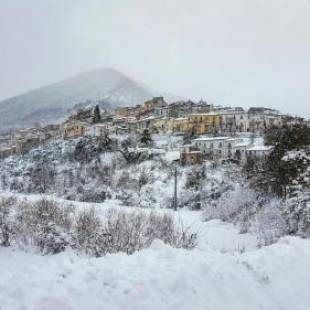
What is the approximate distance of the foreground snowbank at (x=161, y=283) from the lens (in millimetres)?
6961

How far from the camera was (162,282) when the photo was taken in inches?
307

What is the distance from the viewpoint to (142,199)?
169ft

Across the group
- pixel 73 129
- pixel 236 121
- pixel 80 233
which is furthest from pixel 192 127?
pixel 80 233

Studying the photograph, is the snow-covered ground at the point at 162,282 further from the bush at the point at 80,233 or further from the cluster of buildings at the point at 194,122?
the cluster of buildings at the point at 194,122

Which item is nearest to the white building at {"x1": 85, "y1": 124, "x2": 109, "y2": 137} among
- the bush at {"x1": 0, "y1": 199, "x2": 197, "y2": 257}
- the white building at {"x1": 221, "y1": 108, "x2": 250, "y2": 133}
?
the white building at {"x1": 221, "y1": 108, "x2": 250, "y2": 133}

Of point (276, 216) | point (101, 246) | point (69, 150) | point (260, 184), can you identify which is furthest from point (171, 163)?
point (101, 246)

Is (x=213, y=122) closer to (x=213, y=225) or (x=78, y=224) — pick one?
(x=213, y=225)

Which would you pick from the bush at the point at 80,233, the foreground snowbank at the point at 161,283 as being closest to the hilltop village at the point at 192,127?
the bush at the point at 80,233

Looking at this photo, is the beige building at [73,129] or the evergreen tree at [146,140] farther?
the beige building at [73,129]

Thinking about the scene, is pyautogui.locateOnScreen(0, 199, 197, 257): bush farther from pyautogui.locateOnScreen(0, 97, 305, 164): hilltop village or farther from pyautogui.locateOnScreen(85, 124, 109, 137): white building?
pyautogui.locateOnScreen(85, 124, 109, 137): white building

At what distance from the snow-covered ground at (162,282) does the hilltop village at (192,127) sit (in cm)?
5818

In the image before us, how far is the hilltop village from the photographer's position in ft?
250

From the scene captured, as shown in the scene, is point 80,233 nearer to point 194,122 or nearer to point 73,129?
point 194,122

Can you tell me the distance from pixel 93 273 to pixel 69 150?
262ft
